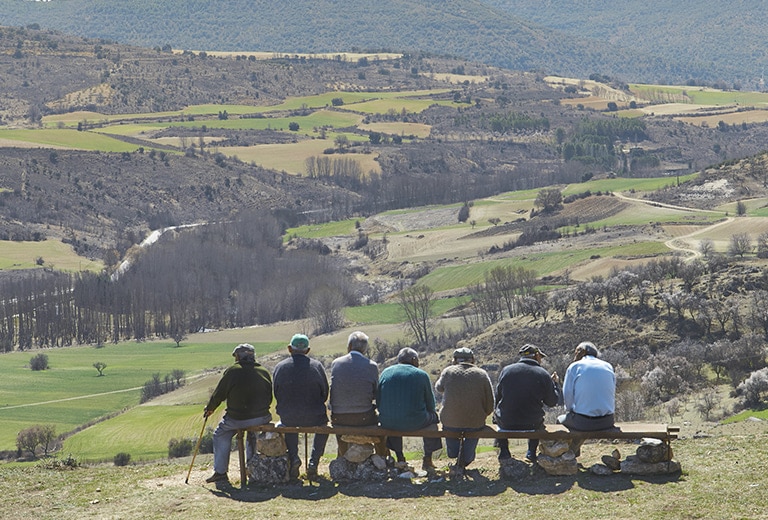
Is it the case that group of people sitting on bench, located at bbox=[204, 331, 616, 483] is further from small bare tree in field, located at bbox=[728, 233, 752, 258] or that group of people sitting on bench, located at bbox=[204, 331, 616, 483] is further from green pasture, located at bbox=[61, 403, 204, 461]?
small bare tree in field, located at bbox=[728, 233, 752, 258]

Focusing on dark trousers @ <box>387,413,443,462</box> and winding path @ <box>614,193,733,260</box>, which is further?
winding path @ <box>614,193,733,260</box>

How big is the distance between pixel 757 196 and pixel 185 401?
8233cm

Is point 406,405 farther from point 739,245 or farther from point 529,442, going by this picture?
point 739,245

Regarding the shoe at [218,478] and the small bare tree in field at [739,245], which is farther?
the small bare tree in field at [739,245]

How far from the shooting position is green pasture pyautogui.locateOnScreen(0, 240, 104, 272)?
453ft

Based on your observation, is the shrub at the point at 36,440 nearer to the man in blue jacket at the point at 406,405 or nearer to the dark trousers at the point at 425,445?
the dark trousers at the point at 425,445

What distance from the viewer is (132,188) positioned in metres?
191

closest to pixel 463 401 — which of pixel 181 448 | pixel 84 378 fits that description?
pixel 181 448

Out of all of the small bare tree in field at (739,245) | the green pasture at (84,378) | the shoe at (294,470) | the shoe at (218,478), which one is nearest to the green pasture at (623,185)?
the small bare tree in field at (739,245)

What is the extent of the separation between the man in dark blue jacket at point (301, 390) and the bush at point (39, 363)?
7480 cm

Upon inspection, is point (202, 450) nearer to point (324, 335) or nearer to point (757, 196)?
point (324, 335)

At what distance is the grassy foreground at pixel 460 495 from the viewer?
66.0 ft

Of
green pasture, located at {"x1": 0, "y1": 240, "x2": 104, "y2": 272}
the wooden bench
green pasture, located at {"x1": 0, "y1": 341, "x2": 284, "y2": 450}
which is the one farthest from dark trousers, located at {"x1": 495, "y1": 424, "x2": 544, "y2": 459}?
green pasture, located at {"x1": 0, "y1": 240, "x2": 104, "y2": 272}

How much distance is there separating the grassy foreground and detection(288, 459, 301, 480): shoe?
0.33m
